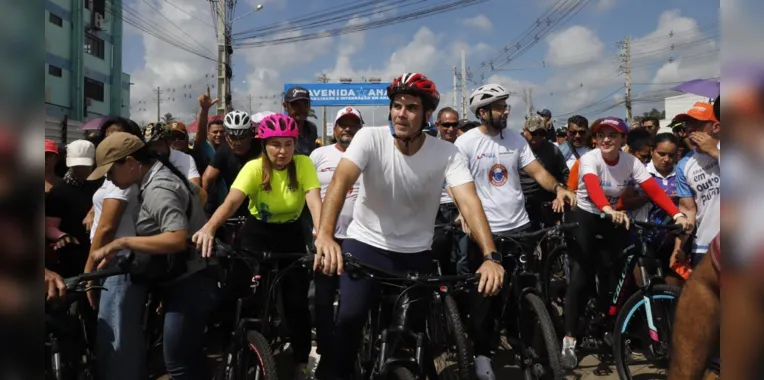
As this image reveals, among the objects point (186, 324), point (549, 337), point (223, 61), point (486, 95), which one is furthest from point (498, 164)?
point (223, 61)

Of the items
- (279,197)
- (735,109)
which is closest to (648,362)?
(279,197)

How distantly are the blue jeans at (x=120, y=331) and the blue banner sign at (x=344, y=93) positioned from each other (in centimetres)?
2353

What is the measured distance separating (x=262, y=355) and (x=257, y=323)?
0.76 feet

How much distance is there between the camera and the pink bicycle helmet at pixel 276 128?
3.79 metres

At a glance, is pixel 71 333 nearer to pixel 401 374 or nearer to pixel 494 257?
pixel 401 374

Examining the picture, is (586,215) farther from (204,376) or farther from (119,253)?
(119,253)

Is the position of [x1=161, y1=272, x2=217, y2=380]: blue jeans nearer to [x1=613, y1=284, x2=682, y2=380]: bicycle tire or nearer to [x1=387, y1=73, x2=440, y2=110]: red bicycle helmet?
[x1=387, y1=73, x2=440, y2=110]: red bicycle helmet

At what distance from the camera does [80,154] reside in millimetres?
4156

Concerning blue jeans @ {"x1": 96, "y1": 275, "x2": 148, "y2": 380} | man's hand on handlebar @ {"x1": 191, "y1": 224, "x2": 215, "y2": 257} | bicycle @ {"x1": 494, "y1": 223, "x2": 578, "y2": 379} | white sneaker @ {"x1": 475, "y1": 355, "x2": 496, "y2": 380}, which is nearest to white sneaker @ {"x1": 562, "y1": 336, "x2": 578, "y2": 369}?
bicycle @ {"x1": 494, "y1": 223, "x2": 578, "y2": 379}

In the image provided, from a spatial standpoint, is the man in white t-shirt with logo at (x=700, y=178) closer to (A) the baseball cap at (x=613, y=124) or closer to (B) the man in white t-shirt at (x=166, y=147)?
(A) the baseball cap at (x=613, y=124)

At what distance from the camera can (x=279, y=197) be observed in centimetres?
384

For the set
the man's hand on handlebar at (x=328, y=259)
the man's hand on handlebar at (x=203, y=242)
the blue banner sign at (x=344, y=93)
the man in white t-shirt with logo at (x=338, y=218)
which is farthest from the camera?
the blue banner sign at (x=344, y=93)

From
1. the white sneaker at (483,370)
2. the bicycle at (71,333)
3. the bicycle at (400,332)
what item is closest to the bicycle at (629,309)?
the white sneaker at (483,370)

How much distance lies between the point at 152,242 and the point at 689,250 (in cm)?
400
